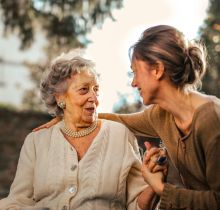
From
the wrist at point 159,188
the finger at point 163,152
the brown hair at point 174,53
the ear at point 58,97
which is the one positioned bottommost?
the wrist at point 159,188

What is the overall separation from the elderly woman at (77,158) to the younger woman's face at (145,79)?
1.31ft

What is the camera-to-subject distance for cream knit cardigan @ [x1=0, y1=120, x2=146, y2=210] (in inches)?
121

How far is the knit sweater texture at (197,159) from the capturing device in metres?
2.69

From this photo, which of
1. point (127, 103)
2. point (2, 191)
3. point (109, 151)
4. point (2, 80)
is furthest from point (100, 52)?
point (2, 80)

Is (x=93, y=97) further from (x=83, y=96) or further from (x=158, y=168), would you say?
(x=158, y=168)

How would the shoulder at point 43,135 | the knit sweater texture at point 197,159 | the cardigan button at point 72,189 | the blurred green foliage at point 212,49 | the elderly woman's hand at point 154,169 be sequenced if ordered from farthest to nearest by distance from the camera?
the blurred green foliage at point 212,49, the shoulder at point 43,135, the cardigan button at point 72,189, the elderly woman's hand at point 154,169, the knit sweater texture at point 197,159

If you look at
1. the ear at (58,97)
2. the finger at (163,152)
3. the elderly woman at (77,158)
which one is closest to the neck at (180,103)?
the finger at (163,152)

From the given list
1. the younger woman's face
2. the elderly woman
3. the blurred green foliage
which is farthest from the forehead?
the blurred green foliage

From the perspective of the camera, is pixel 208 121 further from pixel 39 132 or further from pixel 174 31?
pixel 39 132

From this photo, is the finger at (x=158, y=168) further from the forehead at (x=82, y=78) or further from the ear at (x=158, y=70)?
the forehead at (x=82, y=78)

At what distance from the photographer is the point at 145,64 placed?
282cm

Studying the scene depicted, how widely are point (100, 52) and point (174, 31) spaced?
367 centimetres

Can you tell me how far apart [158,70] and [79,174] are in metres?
0.70

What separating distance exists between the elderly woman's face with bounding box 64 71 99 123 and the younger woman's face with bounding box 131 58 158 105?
39 cm
